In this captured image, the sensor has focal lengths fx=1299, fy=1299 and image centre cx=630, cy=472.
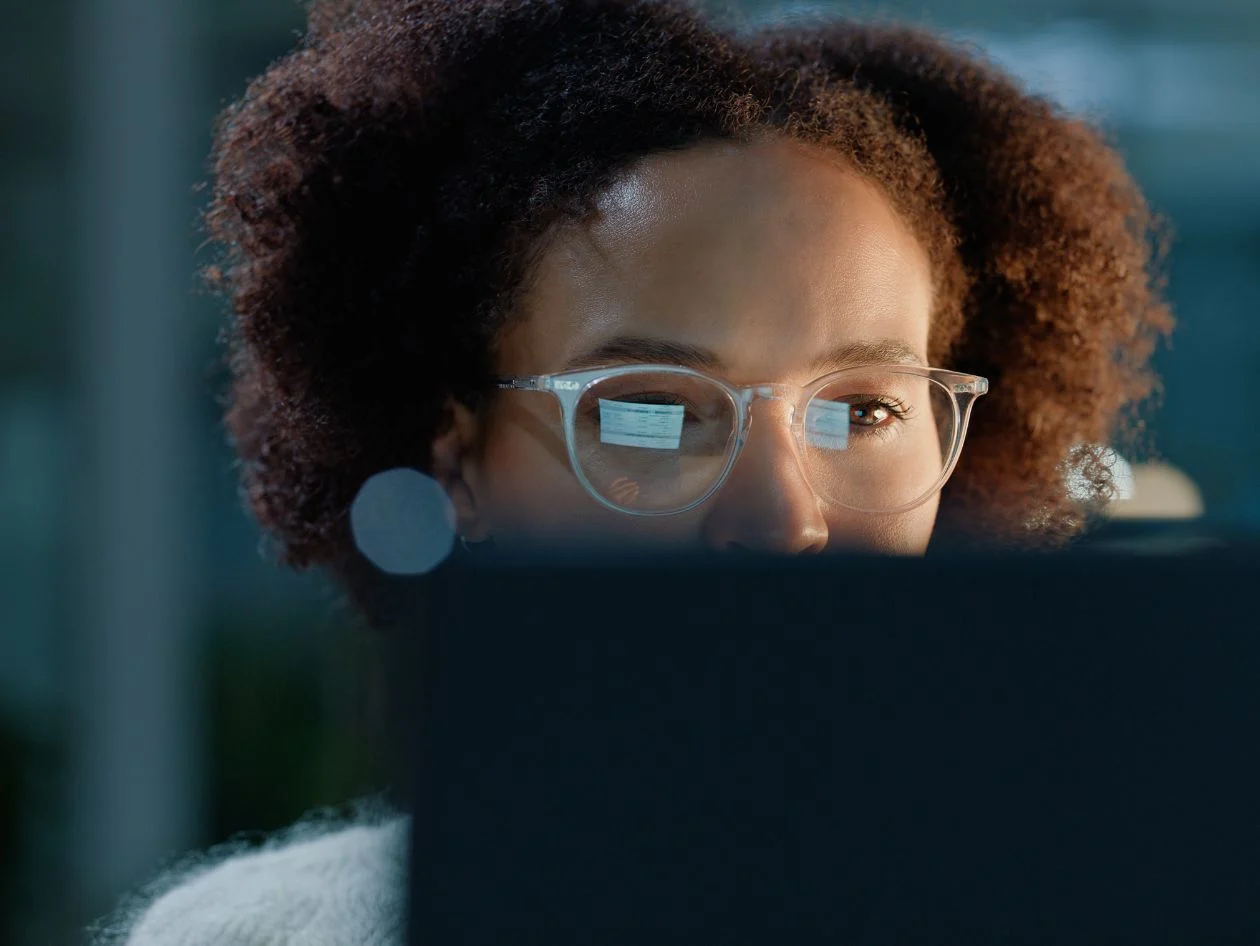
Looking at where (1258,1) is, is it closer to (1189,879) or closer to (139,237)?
(139,237)

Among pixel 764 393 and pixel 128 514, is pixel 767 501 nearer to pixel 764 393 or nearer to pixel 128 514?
pixel 764 393

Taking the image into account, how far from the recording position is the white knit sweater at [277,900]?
1.39 metres

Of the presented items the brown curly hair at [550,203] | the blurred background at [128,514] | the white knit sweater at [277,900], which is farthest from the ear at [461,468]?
the blurred background at [128,514]

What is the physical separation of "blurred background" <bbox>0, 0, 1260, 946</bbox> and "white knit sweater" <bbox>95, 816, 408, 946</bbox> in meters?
2.68

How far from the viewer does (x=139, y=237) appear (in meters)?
4.71

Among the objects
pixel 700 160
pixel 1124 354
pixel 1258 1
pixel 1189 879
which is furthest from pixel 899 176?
pixel 1258 1

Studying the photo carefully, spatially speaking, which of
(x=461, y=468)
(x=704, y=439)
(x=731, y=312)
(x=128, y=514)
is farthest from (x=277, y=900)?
(x=128, y=514)

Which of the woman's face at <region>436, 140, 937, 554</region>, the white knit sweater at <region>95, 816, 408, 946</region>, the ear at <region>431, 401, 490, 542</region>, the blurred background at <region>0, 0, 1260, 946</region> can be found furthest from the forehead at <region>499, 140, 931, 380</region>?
the blurred background at <region>0, 0, 1260, 946</region>

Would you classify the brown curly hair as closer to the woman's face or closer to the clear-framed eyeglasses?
the woman's face

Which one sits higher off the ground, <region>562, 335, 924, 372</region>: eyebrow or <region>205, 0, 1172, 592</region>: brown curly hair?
<region>205, 0, 1172, 592</region>: brown curly hair

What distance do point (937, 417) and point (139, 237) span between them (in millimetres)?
3917

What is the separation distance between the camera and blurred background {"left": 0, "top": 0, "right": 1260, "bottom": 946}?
4539mm

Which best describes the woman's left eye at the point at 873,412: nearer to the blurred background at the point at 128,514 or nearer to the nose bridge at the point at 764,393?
the nose bridge at the point at 764,393

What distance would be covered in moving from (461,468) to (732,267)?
48cm
